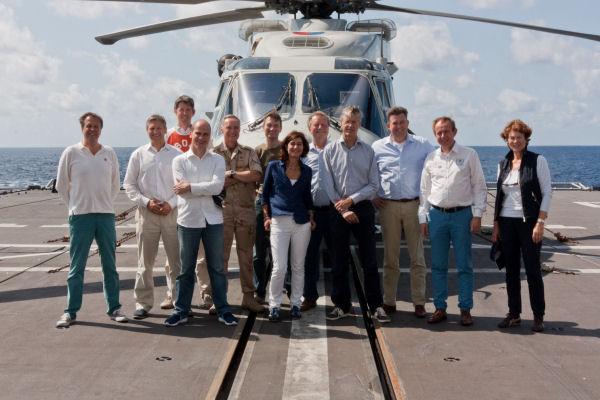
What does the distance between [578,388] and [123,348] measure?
3.49 meters

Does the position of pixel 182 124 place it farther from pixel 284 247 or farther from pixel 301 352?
pixel 301 352

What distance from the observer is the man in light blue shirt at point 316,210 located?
6.55 meters

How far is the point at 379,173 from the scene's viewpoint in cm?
648

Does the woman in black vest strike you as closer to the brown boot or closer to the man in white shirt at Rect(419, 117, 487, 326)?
the man in white shirt at Rect(419, 117, 487, 326)

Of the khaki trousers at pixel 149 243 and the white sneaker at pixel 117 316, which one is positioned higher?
the khaki trousers at pixel 149 243

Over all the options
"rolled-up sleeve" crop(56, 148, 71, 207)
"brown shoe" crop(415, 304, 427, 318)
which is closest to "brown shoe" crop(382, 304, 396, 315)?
"brown shoe" crop(415, 304, 427, 318)

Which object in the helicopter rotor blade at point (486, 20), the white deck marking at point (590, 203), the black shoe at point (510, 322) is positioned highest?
the helicopter rotor blade at point (486, 20)

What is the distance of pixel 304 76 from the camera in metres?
10.0

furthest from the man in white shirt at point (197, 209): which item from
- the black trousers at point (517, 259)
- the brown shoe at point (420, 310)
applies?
the black trousers at point (517, 259)

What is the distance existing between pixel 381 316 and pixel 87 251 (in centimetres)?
284

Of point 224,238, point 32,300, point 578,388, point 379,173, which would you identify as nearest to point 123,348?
point 224,238

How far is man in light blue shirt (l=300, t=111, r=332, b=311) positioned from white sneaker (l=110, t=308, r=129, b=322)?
173 cm

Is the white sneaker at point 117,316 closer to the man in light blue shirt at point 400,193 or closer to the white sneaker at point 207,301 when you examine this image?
the white sneaker at point 207,301

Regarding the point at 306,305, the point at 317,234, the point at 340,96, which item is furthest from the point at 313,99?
the point at 306,305
